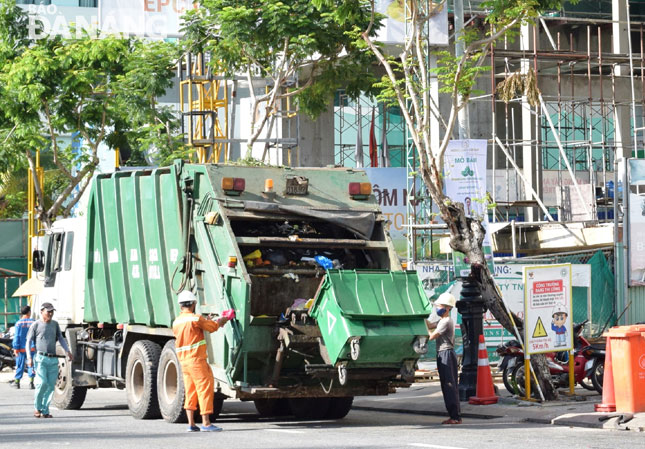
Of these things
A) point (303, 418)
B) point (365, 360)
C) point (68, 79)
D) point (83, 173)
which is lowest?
point (303, 418)

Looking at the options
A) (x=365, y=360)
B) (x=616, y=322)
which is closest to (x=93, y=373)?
(x=365, y=360)

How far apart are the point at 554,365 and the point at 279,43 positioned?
31.3 ft

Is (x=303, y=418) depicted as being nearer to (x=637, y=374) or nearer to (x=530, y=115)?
(x=637, y=374)

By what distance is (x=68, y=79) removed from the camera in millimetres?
25875

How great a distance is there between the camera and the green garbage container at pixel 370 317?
1217 cm

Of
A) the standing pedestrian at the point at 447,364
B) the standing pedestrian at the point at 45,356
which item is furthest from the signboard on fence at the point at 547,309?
the standing pedestrian at the point at 45,356

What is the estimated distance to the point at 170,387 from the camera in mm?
13734

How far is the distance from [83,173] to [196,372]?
15.5 m

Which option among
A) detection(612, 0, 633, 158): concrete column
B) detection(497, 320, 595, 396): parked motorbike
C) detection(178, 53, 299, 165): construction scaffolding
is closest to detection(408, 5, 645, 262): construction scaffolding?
detection(612, 0, 633, 158): concrete column

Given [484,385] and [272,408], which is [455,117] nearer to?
[484,385]

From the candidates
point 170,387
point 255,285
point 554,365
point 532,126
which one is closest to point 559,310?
point 554,365

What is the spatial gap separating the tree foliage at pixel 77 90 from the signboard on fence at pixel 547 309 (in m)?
11.7

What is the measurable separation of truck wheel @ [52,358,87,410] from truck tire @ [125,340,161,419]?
6.97 feet

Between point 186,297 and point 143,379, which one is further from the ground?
point 186,297
